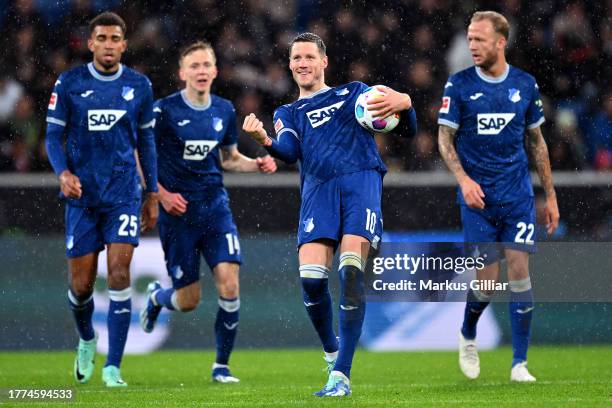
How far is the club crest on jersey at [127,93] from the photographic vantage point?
871cm

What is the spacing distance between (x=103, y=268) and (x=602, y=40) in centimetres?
582

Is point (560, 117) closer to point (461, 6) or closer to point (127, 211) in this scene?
point (461, 6)

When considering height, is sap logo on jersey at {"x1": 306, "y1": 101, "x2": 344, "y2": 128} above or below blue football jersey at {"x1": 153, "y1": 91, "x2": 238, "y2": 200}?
above

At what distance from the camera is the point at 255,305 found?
38.3ft

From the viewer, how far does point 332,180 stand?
724 cm

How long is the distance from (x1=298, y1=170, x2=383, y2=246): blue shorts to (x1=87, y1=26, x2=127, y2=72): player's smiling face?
7.22ft

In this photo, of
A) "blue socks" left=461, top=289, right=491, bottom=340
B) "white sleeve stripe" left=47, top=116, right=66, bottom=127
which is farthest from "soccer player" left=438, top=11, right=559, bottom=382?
"white sleeve stripe" left=47, top=116, right=66, bottom=127

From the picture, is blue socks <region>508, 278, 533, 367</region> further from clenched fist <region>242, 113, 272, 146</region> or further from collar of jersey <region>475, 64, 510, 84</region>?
clenched fist <region>242, 113, 272, 146</region>

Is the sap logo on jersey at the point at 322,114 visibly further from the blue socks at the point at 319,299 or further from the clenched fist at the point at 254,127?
the blue socks at the point at 319,299

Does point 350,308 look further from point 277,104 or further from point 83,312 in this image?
point 277,104

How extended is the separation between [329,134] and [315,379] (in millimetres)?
2283

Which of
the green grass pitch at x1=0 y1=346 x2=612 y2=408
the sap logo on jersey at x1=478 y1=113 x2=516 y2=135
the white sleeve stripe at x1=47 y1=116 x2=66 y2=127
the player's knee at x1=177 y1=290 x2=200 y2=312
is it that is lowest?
the green grass pitch at x1=0 y1=346 x2=612 y2=408

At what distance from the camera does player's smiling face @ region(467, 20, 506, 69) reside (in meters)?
8.65

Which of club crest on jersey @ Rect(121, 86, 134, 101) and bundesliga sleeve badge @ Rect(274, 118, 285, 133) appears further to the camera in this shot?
club crest on jersey @ Rect(121, 86, 134, 101)
